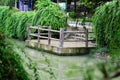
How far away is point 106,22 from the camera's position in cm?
1566

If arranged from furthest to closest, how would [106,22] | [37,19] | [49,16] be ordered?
1. [37,19]
2. [49,16]
3. [106,22]

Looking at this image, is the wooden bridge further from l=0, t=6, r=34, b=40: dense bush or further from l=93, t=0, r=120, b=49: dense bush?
l=0, t=6, r=34, b=40: dense bush

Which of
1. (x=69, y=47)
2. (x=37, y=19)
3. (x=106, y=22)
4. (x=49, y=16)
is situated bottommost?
(x=69, y=47)

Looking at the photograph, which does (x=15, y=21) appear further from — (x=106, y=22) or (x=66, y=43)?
(x=106, y=22)

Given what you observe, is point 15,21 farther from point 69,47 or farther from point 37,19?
point 69,47

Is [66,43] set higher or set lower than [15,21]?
lower

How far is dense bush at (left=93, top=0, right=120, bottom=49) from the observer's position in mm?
15074

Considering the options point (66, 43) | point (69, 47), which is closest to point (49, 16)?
point (66, 43)

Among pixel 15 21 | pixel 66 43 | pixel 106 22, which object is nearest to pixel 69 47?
pixel 66 43

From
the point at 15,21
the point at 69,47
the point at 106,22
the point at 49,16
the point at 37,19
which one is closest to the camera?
the point at 106,22

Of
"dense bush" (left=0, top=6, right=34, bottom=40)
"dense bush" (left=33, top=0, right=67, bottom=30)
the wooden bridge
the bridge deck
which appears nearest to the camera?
the bridge deck

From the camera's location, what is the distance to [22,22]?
2156 cm

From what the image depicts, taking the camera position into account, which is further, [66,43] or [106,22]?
[66,43]

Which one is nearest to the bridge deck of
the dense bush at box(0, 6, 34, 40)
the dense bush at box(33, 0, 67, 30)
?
the dense bush at box(33, 0, 67, 30)
